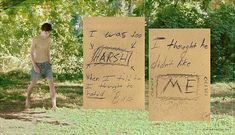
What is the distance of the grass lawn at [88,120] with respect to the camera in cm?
891

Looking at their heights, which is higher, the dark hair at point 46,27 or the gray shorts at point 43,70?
the dark hair at point 46,27

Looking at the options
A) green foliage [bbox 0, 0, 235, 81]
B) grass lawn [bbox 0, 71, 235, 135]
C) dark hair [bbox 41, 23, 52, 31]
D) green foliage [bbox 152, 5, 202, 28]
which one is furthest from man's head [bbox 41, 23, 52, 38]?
green foliage [bbox 152, 5, 202, 28]

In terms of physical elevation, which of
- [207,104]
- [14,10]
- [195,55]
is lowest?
[207,104]

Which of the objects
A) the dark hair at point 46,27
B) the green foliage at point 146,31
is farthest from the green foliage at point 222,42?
the dark hair at point 46,27

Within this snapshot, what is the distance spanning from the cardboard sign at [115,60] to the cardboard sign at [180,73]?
5.9 inches

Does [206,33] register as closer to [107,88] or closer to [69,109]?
[107,88]

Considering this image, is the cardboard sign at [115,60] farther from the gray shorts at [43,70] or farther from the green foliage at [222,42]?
the green foliage at [222,42]

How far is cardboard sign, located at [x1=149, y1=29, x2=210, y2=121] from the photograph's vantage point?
6254 mm

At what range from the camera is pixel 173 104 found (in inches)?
249

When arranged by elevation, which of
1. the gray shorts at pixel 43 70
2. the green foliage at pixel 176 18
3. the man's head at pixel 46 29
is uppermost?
the green foliage at pixel 176 18

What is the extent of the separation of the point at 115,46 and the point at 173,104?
2.73ft

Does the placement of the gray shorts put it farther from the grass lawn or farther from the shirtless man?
the grass lawn

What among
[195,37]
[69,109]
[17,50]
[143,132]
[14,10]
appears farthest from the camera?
[17,50]

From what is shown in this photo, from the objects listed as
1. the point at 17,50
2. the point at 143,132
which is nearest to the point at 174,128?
the point at 143,132
